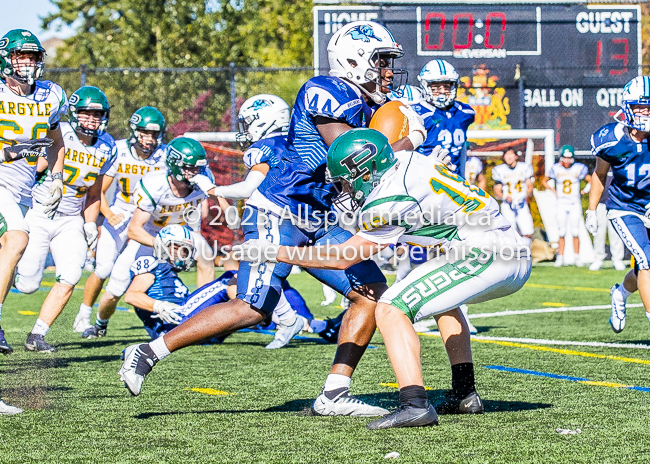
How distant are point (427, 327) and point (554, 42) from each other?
8.47 m

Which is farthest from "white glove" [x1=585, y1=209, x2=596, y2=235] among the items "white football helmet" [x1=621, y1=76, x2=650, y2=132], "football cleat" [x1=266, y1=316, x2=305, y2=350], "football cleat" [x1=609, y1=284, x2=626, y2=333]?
"football cleat" [x1=266, y1=316, x2=305, y2=350]

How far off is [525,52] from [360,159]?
11.5 metres

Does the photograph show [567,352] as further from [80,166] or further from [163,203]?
[80,166]

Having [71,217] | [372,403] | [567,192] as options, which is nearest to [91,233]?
[71,217]

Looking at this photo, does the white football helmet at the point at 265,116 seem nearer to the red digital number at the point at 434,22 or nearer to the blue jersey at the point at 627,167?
the blue jersey at the point at 627,167

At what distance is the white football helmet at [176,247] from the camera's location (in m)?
6.73

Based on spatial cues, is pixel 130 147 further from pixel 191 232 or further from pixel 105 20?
pixel 105 20

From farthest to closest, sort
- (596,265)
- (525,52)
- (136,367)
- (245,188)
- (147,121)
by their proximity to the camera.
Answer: (525,52) < (596,265) < (147,121) < (245,188) < (136,367)

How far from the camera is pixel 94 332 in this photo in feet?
24.2

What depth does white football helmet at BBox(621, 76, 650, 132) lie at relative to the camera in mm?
6262

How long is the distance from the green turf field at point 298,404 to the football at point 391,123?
123 cm

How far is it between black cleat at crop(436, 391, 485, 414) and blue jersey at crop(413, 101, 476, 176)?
10.5ft

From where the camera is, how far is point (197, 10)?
24.5m

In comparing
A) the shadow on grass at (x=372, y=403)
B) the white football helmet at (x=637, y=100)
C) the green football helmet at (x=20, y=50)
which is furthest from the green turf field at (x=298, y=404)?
the green football helmet at (x=20, y=50)
